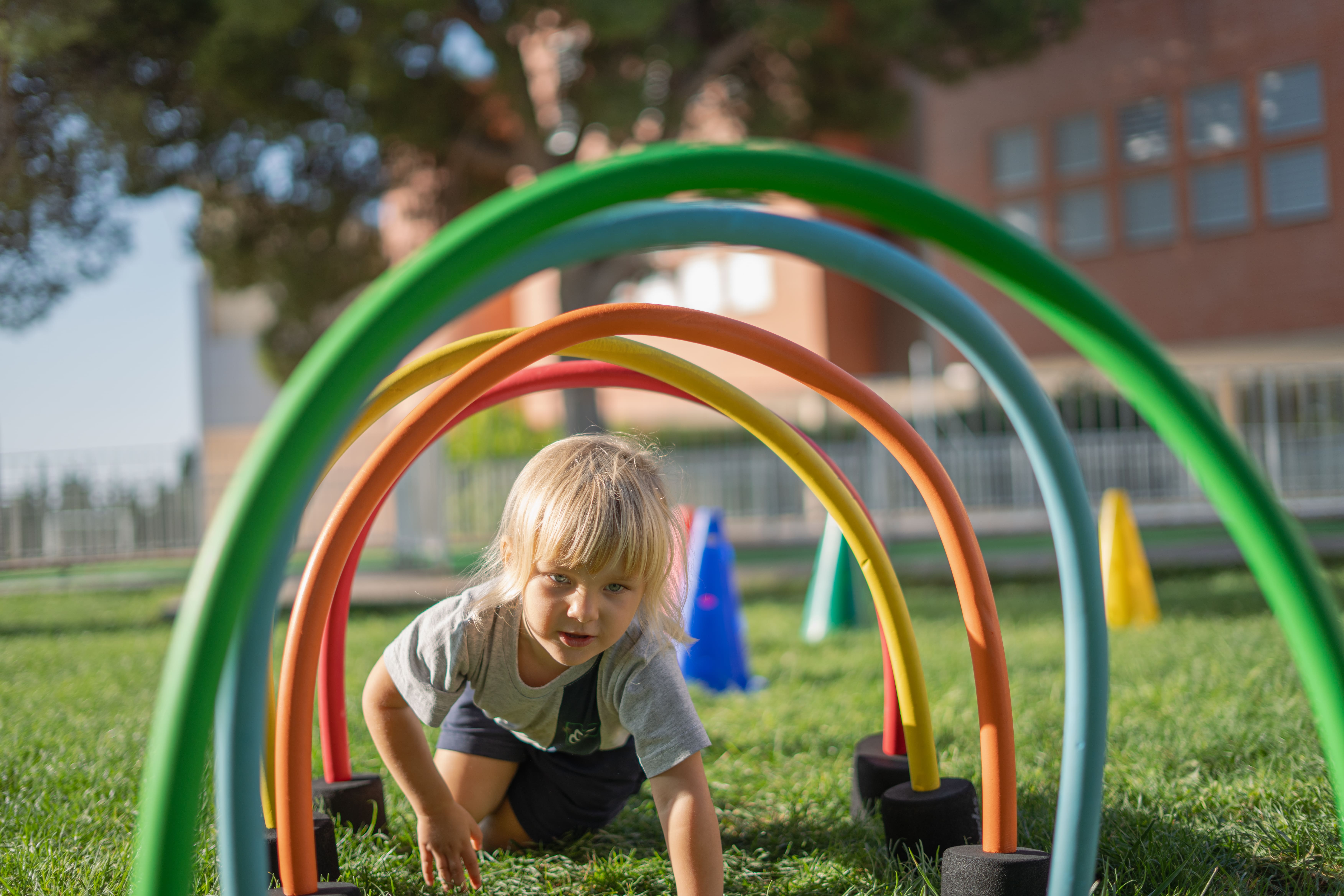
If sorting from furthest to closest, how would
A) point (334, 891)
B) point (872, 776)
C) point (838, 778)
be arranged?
1. point (838, 778)
2. point (872, 776)
3. point (334, 891)

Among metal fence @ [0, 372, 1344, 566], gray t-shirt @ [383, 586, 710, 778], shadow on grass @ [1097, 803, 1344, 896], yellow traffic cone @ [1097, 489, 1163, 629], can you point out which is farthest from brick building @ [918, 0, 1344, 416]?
gray t-shirt @ [383, 586, 710, 778]

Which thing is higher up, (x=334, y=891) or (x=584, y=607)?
(x=584, y=607)

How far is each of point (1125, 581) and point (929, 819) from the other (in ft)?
13.3

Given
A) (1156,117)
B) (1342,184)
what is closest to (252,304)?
(1156,117)

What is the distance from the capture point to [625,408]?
63.7ft

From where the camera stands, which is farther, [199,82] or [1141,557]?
[199,82]

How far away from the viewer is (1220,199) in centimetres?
1465

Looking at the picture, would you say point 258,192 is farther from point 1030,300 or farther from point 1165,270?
point 1165,270

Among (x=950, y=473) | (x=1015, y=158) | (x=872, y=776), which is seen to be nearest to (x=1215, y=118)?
(x=1015, y=158)

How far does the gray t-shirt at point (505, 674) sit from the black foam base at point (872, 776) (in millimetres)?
594

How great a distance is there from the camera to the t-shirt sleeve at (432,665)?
2105 mm

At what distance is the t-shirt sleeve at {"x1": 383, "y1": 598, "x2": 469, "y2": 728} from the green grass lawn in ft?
1.23

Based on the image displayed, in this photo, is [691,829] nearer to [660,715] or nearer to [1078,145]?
[660,715]

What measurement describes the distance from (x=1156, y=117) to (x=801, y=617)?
460 inches
